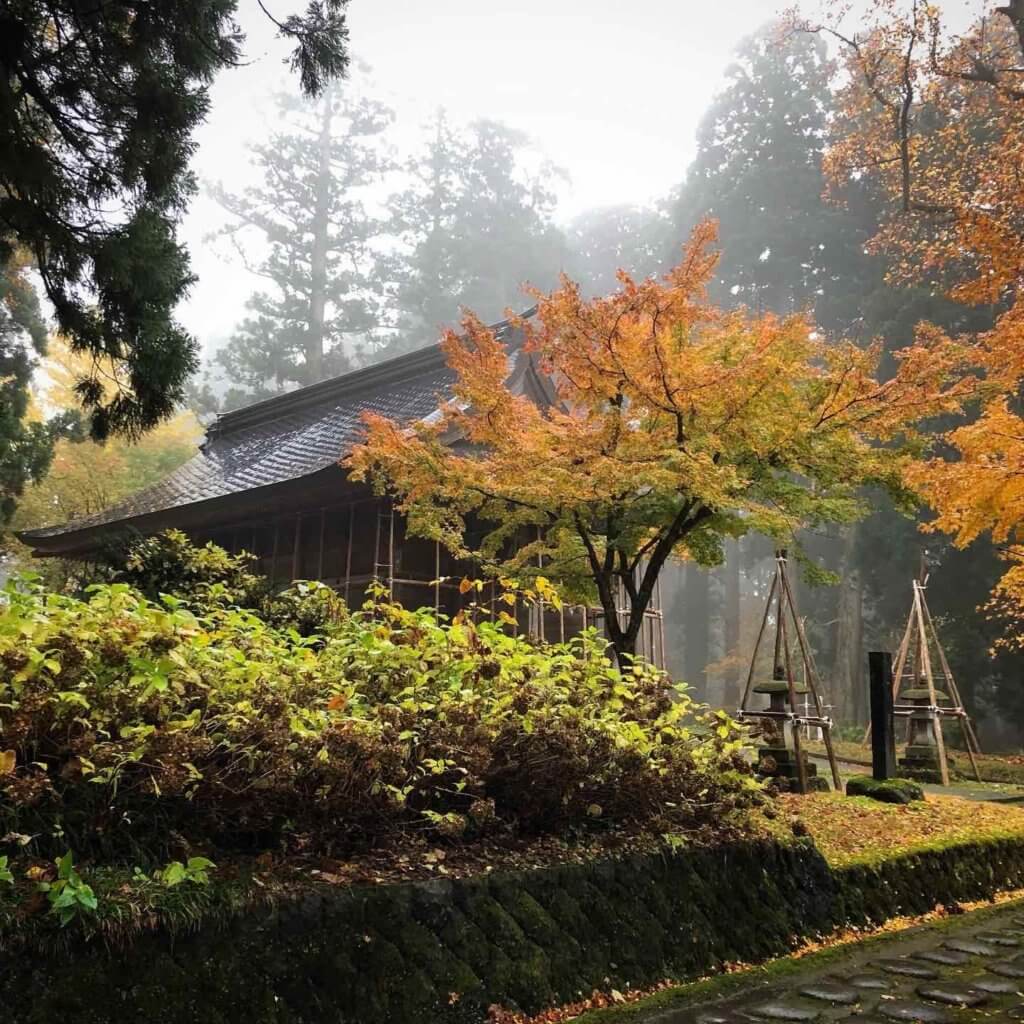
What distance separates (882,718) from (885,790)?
890 millimetres

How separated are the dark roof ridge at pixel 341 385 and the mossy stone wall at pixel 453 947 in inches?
425

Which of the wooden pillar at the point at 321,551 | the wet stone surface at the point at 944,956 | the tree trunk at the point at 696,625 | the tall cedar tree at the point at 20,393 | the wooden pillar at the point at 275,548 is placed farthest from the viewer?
the tree trunk at the point at 696,625

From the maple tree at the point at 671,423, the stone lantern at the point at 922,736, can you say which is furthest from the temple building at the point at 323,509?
the stone lantern at the point at 922,736

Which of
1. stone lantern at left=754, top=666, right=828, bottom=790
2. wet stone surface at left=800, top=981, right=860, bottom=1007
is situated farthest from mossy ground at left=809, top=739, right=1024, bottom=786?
wet stone surface at left=800, top=981, right=860, bottom=1007

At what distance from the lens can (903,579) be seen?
2302 centimetres

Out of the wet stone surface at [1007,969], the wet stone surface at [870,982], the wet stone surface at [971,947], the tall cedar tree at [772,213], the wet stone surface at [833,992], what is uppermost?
the tall cedar tree at [772,213]

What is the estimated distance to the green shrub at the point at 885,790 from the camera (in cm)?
774

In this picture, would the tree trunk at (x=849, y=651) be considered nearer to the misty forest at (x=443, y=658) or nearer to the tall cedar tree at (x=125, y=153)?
the misty forest at (x=443, y=658)

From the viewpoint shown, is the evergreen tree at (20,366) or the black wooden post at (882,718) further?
Result: the evergreen tree at (20,366)

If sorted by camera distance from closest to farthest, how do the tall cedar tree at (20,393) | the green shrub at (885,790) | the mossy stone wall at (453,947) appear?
the mossy stone wall at (453,947)
the green shrub at (885,790)
the tall cedar tree at (20,393)

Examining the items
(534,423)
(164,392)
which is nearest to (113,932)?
(164,392)

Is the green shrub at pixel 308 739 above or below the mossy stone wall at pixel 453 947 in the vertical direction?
above

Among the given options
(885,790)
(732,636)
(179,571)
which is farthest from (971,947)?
(732,636)

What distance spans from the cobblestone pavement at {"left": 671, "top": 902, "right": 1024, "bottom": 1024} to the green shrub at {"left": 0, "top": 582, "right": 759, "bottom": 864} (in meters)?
0.91
